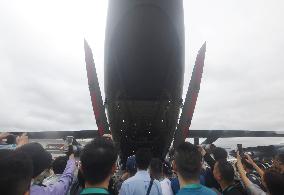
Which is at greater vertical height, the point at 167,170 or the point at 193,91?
the point at 193,91

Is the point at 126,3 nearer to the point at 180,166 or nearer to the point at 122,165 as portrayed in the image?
the point at 180,166

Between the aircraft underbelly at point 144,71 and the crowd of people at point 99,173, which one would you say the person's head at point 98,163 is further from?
the aircraft underbelly at point 144,71

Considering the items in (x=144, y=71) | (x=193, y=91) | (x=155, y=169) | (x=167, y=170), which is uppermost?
(x=144, y=71)

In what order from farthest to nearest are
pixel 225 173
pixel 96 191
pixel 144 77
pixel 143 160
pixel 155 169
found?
pixel 144 77 → pixel 155 169 → pixel 143 160 → pixel 225 173 → pixel 96 191

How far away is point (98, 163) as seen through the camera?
2889mm

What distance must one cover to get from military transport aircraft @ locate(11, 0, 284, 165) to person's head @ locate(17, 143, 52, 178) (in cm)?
420

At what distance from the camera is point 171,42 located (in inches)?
293

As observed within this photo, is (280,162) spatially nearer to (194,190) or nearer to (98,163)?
(194,190)

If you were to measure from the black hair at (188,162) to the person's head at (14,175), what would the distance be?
63.6 inches

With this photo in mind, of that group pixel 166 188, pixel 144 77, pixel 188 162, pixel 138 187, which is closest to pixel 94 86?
pixel 144 77

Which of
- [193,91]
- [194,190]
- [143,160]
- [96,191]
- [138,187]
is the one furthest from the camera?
[193,91]

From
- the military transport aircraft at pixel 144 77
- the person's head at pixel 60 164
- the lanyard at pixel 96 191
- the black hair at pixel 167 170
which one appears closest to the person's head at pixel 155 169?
the person's head at pixel 60 164

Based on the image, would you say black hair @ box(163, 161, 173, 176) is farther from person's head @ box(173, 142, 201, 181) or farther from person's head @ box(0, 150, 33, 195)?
person's head @ box(0, 150, 33, 195)

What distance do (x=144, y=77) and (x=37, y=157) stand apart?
476 cm
